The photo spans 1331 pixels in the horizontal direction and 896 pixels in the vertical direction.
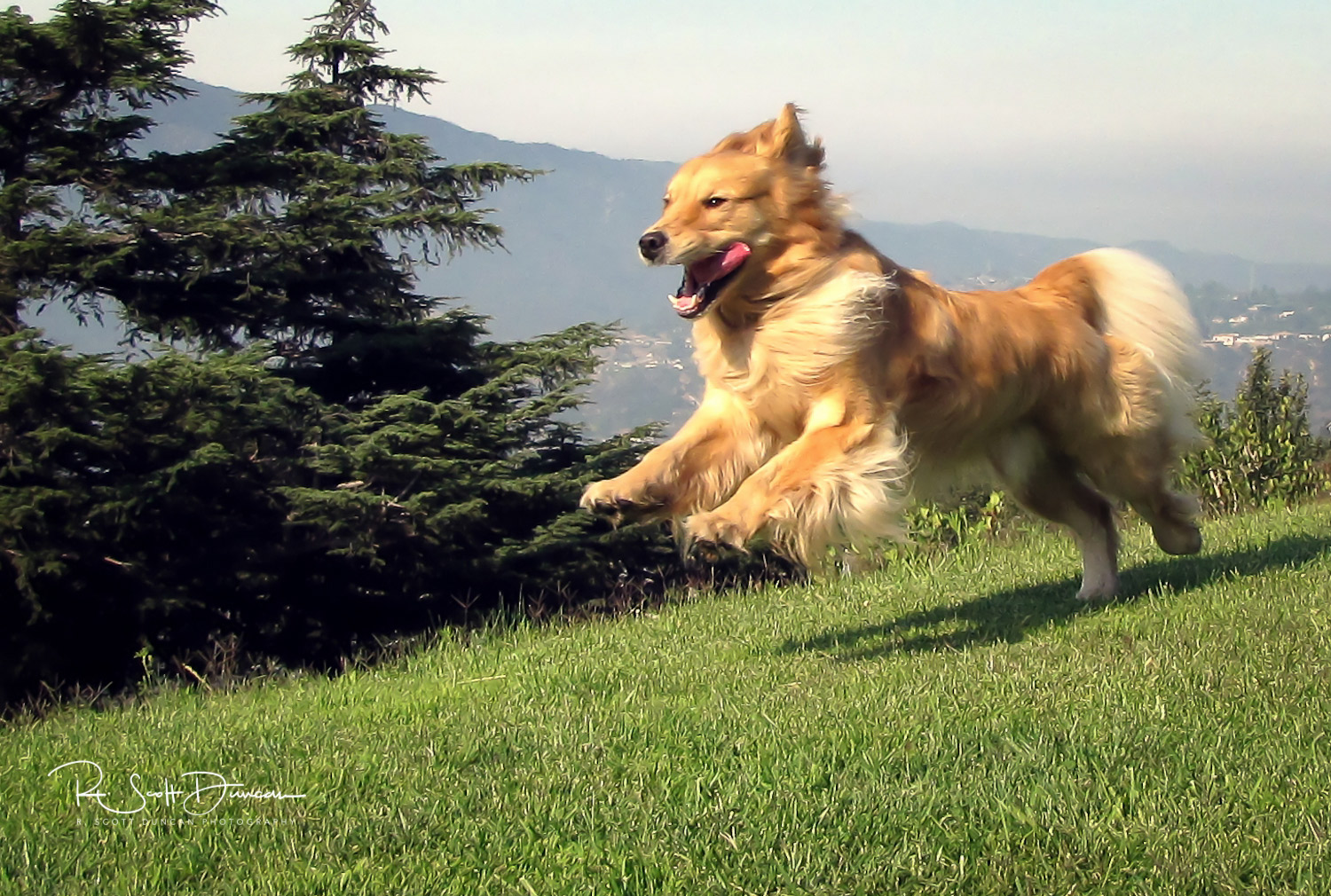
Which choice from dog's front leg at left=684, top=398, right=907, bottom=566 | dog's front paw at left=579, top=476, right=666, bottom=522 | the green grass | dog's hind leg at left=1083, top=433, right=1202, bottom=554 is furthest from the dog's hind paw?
dog's hind leg at left=1083, top=433, right=1202, bottom=554

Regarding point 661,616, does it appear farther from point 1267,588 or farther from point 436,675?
point 1267,588

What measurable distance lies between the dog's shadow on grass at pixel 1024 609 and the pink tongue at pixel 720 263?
5.89ft

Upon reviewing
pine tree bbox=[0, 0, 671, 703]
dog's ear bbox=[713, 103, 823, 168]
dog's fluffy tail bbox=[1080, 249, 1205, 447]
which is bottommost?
pine tree bbox=[0, 0, 671, 703]

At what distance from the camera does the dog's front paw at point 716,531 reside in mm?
5121

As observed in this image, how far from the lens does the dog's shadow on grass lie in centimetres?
588

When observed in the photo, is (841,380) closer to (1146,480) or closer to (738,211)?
(738,211)

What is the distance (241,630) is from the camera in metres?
11.6

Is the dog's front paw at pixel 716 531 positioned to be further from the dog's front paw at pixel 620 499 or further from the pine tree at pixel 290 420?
the pine tree at pixel 290 420

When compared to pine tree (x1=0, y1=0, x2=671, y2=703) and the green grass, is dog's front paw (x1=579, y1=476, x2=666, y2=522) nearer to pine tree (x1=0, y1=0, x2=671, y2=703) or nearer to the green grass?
the green grass

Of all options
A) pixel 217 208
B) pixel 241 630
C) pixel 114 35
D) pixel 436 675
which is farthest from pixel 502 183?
pixel 436 675

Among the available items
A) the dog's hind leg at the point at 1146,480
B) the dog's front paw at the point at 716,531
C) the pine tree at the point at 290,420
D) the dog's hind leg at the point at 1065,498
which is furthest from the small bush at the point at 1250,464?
the dog's front paw at the point at 716,531

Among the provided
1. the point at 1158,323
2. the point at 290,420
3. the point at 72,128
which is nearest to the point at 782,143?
the point at 1158,323

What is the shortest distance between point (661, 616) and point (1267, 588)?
3348mm

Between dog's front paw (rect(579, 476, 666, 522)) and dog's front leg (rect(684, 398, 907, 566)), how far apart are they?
0.51 meters
